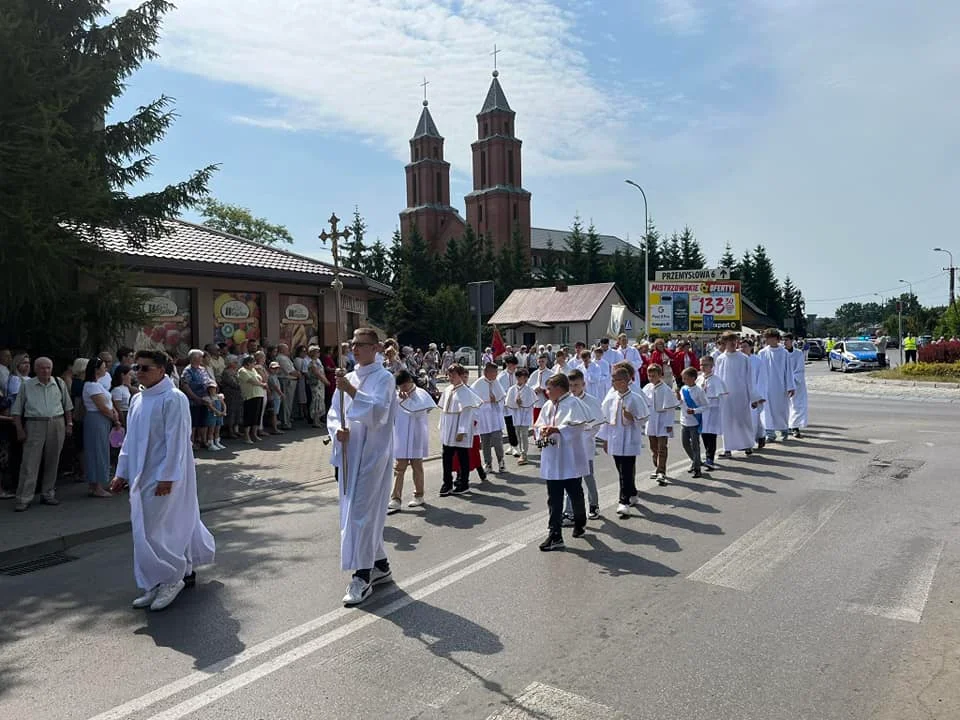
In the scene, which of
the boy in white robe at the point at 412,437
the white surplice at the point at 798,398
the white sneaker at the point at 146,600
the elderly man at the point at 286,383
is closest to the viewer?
the white sneaker at the point at 146,600

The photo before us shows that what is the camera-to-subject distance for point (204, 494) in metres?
9.76

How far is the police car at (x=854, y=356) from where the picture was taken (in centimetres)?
3859

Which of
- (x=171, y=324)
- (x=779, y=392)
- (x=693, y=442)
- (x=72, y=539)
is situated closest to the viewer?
(x=72, y=539)

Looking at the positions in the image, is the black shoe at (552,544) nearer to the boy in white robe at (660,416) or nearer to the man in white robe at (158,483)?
the man in white robe at (158,483)

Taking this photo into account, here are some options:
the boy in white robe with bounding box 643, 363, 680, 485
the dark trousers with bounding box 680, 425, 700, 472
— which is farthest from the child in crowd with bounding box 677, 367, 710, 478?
the boy in white robe with bounding box 643, 363, 680, 485

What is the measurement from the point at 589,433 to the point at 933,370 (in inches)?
1006

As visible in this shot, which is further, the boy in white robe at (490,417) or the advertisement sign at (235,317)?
the advertisement sign at (235,317)

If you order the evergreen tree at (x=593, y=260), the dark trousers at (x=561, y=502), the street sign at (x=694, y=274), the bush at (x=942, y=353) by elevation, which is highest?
the evergreen tree at (x=593, y=260)

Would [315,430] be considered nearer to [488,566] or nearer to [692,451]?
[692,451]

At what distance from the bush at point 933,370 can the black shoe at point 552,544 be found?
2505 centimetres

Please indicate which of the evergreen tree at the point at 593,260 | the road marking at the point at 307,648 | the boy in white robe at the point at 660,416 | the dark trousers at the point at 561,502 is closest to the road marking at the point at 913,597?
the dark trousers at the point at 561,502

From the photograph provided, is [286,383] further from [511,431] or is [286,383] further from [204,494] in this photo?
[204,494]

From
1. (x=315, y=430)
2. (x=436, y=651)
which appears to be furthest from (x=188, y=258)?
(x=436, y=651)

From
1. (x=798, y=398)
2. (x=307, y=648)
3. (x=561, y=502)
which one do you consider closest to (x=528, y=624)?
(x=307, y=648)
